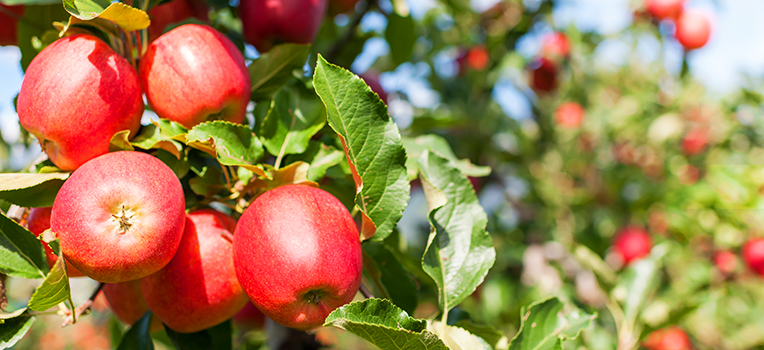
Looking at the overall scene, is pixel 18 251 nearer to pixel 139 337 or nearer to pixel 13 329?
pixel 13 329

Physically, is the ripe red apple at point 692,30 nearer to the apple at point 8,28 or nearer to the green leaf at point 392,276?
the green leaf at point 392,276

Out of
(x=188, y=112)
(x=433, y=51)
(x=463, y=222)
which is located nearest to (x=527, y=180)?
(x=433, y=51)

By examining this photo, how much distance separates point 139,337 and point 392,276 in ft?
1.38

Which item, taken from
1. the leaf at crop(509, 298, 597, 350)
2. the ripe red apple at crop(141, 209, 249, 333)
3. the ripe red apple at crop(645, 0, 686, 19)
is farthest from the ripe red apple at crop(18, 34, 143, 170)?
the ripe red apple at crop(645, 0, 686, 19)

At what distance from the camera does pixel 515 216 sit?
105 inches

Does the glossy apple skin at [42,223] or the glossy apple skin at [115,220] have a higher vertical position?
the glossy apple skin at [115,220]

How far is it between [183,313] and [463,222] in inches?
16.4

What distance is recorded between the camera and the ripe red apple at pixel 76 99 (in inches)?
23.7

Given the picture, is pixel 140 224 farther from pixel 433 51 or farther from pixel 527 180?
pixel 527 180

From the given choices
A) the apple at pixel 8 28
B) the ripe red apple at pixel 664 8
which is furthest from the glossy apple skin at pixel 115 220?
the ripe red apple at pixel 664 8

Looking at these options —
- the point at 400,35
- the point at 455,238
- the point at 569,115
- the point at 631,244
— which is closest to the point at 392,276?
the point at 455,238

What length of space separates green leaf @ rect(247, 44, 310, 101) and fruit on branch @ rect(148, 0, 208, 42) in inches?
7.8

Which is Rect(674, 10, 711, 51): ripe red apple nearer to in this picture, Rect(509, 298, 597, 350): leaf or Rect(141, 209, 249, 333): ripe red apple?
A: Rect(509, 298, 597, 350): leaf

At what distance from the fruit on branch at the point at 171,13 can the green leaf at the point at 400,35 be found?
1.86 ft
